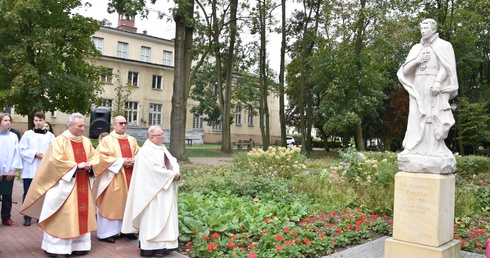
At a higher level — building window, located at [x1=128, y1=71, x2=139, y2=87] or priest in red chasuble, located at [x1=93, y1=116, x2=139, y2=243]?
building window, located at [x1=128, y1=71, x2=139, y2=87]

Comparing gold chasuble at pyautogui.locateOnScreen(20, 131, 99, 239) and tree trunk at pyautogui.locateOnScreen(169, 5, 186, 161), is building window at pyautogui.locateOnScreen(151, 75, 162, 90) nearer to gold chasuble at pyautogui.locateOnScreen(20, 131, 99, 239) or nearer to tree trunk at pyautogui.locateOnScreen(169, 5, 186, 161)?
tree trunk at pyautogui.locateOnScreen(169, 5, 186, 161)

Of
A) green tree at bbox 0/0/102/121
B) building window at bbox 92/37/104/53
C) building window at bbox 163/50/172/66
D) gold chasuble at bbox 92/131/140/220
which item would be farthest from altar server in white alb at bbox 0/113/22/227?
building window at bbox 163/50/172/66

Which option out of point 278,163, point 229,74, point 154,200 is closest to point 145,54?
point 229,74

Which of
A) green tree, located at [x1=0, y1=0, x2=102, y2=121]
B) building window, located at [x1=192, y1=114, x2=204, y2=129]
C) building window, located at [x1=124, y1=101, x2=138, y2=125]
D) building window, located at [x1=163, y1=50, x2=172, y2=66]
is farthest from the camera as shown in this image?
building window, located at [x1=163, y1=50, x2=172, y2=66]

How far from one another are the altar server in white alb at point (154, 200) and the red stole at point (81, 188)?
65 cm

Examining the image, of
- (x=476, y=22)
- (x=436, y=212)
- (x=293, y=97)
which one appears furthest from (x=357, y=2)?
(x=436, y=212)

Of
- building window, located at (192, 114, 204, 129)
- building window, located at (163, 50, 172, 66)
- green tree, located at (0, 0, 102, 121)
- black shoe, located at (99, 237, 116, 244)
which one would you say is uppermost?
building window, located at (163, 50, 172, 66)

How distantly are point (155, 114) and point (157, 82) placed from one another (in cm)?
347

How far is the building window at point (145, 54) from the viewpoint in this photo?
49875 millimetres

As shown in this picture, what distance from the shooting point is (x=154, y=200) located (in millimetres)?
6305

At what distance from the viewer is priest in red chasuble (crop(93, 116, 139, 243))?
7094 millimetres

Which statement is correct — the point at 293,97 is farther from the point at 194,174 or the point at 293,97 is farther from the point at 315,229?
the point at 315,229

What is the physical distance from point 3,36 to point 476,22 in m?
27.1

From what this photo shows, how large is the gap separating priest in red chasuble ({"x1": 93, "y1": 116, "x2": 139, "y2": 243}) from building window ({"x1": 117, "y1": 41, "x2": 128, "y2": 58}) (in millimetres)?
42698
